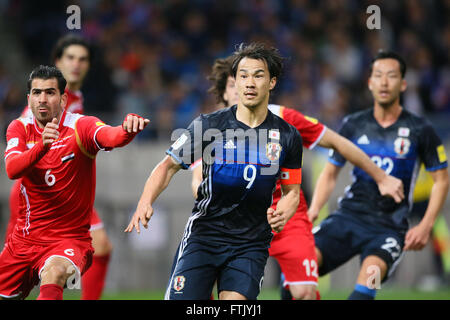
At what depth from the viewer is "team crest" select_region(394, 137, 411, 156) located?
24.5 ft

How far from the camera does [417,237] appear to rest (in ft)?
23.9

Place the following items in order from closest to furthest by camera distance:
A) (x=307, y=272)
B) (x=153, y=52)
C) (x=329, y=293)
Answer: (x=307, y=272) → (x=329, y=293) → (x=153, y=52)

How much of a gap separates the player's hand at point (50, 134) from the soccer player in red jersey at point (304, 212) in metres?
1.56

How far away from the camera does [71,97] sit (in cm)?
797

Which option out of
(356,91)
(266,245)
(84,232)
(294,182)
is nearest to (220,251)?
(266,245)

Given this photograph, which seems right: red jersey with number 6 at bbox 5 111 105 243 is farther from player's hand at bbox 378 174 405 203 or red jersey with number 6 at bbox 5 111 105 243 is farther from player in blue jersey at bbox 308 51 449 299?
player's hand at bbox 378 174 405 203

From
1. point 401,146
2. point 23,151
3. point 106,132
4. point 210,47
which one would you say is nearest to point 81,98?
point 23,151

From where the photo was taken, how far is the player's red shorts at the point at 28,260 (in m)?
5.97

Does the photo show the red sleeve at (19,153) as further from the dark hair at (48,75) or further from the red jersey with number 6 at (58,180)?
the dark hair at (48,75)

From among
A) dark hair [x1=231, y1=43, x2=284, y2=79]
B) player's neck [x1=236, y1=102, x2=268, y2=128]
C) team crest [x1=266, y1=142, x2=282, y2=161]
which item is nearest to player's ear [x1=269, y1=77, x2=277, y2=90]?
dark hair [x1=231, y1=43, x2=284, y2=79]

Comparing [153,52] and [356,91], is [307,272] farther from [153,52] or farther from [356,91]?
[153,52]

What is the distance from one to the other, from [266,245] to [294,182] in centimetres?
53

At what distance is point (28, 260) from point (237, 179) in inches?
71.5

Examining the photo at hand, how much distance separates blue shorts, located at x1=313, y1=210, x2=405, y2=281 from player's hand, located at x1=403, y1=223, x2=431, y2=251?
0.09m
